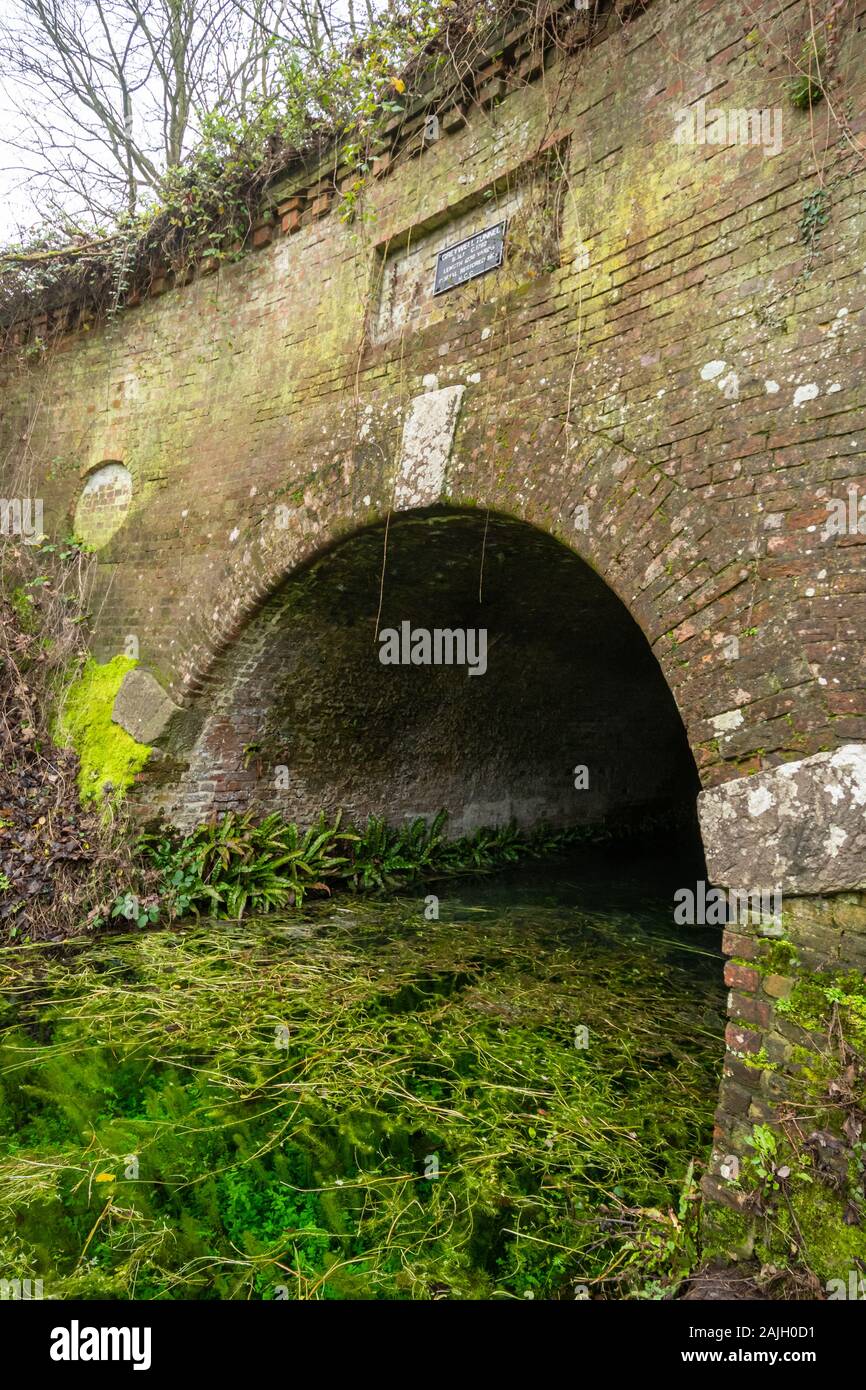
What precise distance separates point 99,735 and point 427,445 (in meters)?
3.86

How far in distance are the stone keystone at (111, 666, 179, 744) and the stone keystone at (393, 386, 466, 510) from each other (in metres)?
2.80

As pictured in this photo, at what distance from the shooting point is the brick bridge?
2953 millimetres

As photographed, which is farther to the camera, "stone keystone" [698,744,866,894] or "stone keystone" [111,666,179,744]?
"stone keystone" [111,666,179,744]

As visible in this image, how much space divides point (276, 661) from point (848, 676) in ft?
15.3

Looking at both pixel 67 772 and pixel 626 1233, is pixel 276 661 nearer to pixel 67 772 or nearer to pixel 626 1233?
pixel 67 772

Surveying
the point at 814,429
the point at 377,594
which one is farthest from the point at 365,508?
the point at 814,429

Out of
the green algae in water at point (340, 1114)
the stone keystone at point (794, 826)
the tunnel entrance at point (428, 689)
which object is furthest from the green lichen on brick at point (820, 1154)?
the tunnel entrance at point (428, 689)

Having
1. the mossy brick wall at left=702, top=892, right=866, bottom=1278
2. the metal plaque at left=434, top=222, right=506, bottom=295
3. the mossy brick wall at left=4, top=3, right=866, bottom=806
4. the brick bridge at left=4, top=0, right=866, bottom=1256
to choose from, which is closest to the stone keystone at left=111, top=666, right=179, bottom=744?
the brick bridge at left=4, top=0, right=866, bottom=1256

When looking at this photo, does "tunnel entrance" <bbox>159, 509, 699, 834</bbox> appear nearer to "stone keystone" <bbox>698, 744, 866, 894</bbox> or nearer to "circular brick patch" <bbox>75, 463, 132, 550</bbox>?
"circular brick patch" <bbox>75, 463, 132, 550</bbox>

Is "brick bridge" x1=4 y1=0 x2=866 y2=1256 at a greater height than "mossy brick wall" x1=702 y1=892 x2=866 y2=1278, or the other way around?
"brick bridge" x1=4 y1=0 x2=866 y2=1256

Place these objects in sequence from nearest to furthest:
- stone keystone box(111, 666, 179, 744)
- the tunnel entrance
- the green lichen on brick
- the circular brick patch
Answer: the green lichen on brick
the tunnel entrance
stone keystone box(111, 666, 179, 744)
the circular brick patch

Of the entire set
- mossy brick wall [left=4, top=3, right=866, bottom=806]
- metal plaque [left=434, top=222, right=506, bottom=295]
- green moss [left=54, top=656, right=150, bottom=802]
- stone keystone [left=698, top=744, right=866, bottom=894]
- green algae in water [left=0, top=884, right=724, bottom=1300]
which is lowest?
green algae in water [left=0, top=884, right=724, bottom=1300]

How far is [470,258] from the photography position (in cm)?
480

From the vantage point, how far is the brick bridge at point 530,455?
116 inches
